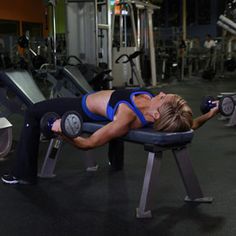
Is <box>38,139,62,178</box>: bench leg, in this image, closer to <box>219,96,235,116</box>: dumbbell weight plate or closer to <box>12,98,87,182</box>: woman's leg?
<box>12,98,87,182</box>: woman's leg

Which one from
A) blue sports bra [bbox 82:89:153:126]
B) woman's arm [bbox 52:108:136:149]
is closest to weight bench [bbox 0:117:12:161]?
blue sports bra [bbox 82:89:153:126]

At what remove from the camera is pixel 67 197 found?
2.08 meters

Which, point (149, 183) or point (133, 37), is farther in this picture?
point (133, 37)

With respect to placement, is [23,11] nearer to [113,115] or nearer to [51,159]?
[51,159]

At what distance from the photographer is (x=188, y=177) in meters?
1.94

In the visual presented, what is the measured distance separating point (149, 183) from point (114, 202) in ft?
0.96

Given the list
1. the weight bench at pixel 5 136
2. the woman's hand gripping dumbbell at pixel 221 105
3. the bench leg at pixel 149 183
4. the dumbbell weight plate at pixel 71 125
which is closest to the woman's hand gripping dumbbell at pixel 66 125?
the dumbbell weight plate at pixel 71 125

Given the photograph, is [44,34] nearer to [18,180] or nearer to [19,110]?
[19,110]

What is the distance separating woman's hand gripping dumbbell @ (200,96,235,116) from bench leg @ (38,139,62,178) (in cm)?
86

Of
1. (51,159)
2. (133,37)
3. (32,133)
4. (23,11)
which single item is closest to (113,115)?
(32,133)

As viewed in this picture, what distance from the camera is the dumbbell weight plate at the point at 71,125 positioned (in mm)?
1600

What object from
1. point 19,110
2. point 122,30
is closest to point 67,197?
point 19,110

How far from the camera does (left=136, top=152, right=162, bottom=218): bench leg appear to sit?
178 centimetres

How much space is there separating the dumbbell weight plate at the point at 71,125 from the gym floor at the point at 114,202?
409 millimetres
